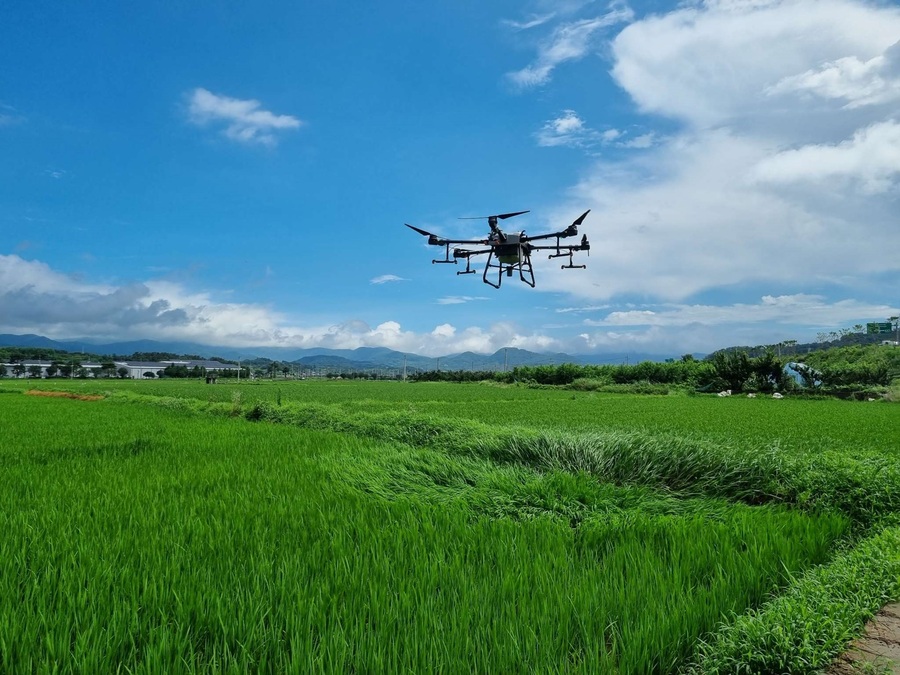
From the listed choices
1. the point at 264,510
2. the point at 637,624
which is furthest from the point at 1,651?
the point at 637,624

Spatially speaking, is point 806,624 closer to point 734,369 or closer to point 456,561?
point 456,561

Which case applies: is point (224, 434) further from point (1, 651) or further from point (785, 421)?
point (785, 421)

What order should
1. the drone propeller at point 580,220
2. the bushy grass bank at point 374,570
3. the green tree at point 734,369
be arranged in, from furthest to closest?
the green tree at point 734,369, the drone propeller at point 580,220, the bushy grass bank at point 374,570

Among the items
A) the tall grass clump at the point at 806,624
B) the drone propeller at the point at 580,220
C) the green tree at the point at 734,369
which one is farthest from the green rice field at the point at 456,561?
the green tree at the point at 734,369

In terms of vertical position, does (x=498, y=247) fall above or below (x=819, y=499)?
above

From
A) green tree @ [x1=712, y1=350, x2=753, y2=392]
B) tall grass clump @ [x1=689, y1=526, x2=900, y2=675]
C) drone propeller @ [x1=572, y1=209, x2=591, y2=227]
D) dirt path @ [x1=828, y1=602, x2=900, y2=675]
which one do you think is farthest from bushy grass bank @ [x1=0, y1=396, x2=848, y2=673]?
green tree @ [x1=712, y1=350, x2=753, y2=392]

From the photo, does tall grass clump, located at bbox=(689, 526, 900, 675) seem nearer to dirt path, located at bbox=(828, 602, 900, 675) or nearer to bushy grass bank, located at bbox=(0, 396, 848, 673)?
dirt path, located at bbox=(828, 602, 900, 675)

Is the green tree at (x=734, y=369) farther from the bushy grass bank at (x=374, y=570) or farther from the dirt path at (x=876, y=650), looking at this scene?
the dirt path at (x=876, y=650)

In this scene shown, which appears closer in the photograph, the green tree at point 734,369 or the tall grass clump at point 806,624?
the tall grass clump at point 806,624
